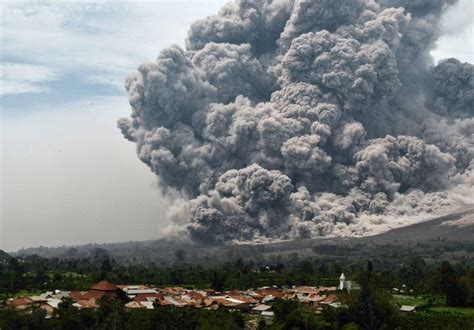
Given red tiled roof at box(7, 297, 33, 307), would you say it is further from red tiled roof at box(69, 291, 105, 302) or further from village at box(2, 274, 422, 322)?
red tiled roof at box(69, 291, 105, 302)

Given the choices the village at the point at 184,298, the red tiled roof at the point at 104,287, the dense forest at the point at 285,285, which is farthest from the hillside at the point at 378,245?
the red tiled roof at the point at 104,287

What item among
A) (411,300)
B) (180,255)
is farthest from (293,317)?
(180,255)

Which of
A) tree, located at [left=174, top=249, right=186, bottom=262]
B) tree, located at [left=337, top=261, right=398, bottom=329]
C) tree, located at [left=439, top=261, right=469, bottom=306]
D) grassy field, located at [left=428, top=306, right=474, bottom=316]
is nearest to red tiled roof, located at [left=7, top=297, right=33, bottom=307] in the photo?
tree, located at [left=337, top=261, right=398, bottom=329]

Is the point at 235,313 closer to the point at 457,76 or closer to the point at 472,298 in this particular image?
the point at 472,298

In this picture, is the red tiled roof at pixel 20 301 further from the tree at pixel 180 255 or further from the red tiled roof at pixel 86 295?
the tree at pixel 180 255

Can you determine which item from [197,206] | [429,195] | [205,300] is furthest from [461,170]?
[205,300]
